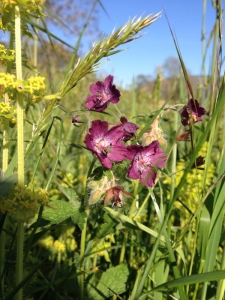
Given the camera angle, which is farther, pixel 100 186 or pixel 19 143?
pixel 100 186

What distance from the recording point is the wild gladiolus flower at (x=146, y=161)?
3.62 ft

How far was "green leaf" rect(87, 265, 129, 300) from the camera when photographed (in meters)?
1.34

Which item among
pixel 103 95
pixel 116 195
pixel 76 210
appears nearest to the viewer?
pixel 116 195

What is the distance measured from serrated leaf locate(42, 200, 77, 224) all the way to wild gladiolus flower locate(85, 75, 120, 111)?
1.05 feet

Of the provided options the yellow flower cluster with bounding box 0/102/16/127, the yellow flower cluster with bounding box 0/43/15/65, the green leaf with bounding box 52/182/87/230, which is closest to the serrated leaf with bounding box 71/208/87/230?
the green leaf with bounding box 52/182/87/230

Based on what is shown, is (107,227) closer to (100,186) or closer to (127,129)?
(100,186)

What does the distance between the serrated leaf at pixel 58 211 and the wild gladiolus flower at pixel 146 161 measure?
22cm

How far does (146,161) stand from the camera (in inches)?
44.6

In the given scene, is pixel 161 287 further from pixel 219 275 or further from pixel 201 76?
pixel 201 76

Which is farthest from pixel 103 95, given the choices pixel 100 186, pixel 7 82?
pixel 7 82

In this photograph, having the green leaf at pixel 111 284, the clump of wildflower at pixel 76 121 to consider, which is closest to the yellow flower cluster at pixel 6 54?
the clump of wildflower at pixel 76 121

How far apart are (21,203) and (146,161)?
1.50 feet

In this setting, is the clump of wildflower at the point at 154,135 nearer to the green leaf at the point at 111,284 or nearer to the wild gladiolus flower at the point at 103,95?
the wild gladiolus flower at the point at 103,95

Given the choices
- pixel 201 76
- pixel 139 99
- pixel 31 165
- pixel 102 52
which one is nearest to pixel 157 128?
pixel 102 52
